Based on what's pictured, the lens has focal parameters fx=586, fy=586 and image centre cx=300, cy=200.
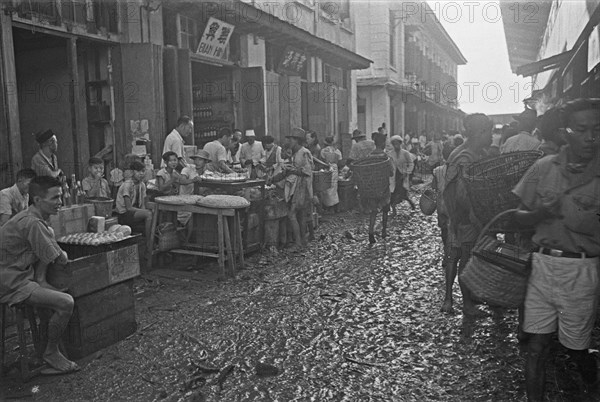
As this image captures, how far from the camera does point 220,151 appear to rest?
10.5 metres

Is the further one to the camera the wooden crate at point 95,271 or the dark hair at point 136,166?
the dark hair at point 136,166

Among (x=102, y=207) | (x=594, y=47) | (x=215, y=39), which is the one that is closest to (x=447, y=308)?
(x=102, y=207)

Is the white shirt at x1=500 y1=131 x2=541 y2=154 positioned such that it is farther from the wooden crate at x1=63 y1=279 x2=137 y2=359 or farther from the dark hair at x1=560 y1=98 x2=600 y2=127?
the wooden crate at x1=63 y1=279 x2=137 y2=359

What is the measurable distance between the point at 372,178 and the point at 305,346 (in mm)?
4613

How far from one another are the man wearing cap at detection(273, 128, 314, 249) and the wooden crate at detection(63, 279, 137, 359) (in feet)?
13.5

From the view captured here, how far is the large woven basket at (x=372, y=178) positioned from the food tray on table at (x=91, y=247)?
4657 millimetres

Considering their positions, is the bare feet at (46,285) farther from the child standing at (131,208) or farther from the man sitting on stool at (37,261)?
the child standing at (131,208)

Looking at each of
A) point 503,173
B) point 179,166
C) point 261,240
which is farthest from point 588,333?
point 179,166

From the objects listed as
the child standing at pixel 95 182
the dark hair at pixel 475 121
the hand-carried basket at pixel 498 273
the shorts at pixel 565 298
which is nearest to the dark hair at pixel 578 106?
the hand-carried basket at pixel 498 273

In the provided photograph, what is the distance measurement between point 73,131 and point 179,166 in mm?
1886

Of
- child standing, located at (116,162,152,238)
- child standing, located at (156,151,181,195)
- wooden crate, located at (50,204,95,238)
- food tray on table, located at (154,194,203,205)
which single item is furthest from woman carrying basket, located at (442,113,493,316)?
child standing, located at (156,151,181,195)

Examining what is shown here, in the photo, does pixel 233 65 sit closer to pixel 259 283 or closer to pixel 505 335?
pixel 259 283

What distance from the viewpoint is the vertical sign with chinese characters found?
11625 mm

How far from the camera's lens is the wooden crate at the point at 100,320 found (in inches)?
184
